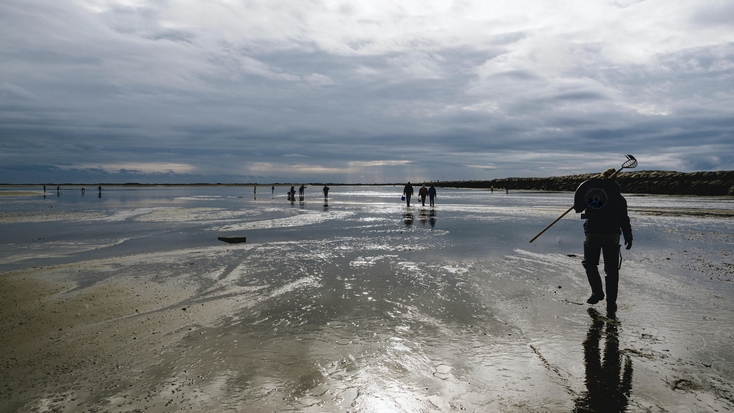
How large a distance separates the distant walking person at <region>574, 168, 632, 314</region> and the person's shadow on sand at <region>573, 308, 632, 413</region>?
1.02 metres

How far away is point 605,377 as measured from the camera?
4.47m

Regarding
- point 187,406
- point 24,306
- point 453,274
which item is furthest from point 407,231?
point 187,406

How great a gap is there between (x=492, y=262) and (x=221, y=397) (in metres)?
8.57

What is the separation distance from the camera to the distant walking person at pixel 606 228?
21.8 feet

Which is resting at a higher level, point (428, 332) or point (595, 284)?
point (595, 284)

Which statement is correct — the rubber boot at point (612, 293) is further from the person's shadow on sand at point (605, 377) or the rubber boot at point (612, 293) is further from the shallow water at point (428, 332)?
the person's shadow on sand at point (605, 377)

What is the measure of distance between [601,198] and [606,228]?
49cm

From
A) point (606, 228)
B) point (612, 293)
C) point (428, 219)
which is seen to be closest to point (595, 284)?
point (612, 293)

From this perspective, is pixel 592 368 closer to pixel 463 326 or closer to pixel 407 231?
pixel 463 326

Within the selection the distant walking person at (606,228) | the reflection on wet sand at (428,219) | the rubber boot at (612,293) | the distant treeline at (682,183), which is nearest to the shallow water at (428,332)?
the rubber boot at (612,293)

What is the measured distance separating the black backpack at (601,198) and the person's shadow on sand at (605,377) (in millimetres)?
1850

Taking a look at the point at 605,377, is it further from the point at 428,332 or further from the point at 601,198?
the point at 601,198

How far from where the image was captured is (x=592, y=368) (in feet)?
15.4

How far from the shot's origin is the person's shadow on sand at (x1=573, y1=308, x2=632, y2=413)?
154 inches
